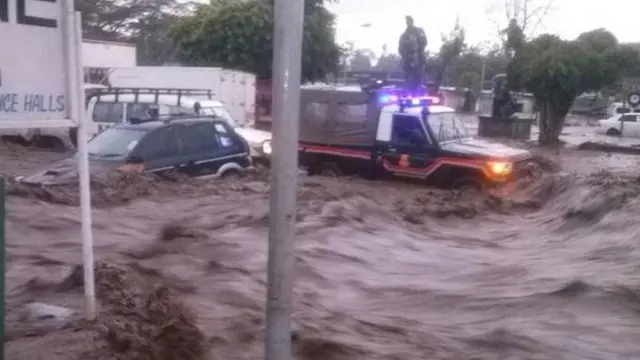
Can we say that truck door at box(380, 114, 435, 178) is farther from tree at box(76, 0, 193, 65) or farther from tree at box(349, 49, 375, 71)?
tree at box(349, 49, 375, 71)

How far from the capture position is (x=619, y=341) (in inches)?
264

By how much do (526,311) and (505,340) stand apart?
106 centimetres

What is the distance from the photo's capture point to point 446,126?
51.9 ft

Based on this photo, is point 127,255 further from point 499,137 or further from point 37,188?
point 499,137

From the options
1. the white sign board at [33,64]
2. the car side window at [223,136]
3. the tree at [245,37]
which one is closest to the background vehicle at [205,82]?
the tree at [245,37]

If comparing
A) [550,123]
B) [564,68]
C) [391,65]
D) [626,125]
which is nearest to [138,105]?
[564,68]

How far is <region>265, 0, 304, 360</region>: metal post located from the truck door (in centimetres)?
1240

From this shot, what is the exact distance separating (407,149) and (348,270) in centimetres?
638

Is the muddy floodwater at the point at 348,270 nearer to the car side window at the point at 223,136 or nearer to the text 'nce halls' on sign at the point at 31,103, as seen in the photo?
the car side window at the point at 223,136

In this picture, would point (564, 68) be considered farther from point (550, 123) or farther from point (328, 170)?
point (328, 170)

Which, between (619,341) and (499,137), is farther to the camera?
(499,137)

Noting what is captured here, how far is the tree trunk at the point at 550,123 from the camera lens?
30844mm

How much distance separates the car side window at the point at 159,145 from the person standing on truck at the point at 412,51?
18.1 ft

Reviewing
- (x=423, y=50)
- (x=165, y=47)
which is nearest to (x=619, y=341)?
(x=423, y=50)
